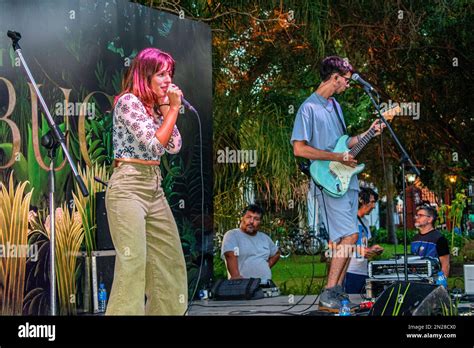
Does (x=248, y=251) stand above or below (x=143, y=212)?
below

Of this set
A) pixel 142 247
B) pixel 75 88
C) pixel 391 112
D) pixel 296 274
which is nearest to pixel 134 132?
pixel 142 247

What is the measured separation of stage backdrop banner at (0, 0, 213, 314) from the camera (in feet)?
18.3

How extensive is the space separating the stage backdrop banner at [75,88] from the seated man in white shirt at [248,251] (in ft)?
1.58

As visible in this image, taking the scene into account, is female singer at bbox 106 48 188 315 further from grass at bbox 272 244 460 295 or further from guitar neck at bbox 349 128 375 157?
grass at bbox 272 244 460 295

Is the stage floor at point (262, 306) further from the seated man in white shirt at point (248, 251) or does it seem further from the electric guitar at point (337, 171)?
the electric guitar at point (337, 171)

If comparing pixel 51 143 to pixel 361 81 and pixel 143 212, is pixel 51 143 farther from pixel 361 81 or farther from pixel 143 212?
pixel 361 81

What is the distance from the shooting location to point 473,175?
9.78 metres

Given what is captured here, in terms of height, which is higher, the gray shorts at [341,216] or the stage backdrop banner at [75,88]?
the stage backdrop banner at [75,88]

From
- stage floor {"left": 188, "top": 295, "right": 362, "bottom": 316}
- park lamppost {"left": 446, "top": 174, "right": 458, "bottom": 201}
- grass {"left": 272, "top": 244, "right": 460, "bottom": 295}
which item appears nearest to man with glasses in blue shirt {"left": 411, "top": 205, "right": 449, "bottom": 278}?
stage floor {"left": 188, "top": 295, "right": 362, "bottom": 316}

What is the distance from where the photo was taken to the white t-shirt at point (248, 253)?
7582 mm

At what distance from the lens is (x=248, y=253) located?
7629 mm

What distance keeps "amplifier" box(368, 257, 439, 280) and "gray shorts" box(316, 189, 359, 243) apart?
50 centimetres

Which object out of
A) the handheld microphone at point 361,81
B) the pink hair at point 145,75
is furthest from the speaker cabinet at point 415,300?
the pink hair at point 145,75

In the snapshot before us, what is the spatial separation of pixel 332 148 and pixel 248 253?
4.84ft
